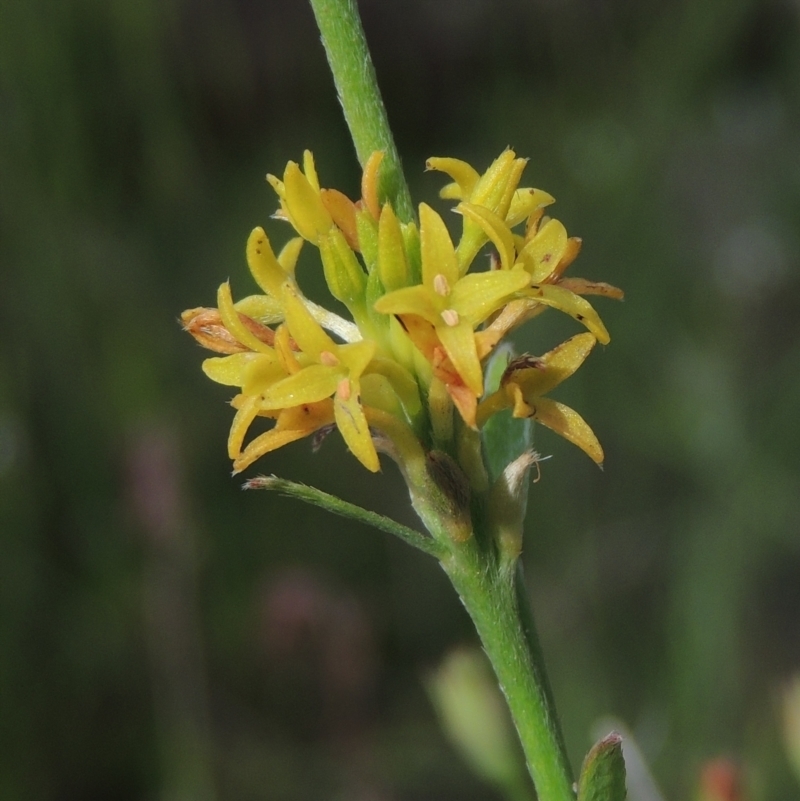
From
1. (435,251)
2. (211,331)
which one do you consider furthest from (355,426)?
(211,331)

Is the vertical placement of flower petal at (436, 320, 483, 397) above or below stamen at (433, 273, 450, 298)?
below

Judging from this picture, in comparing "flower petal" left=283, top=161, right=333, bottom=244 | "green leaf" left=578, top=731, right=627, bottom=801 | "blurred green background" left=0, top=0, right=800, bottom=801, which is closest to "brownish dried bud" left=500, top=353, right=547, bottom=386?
"flower petal" left=283, top=161, right=333, bottom=244

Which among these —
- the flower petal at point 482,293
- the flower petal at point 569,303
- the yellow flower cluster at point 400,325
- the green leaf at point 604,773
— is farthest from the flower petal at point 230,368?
the green leaf at point 604,773

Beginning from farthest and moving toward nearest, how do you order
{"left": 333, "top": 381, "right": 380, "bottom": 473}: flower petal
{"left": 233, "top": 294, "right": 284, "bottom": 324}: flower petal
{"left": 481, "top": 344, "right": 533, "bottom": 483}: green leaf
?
{"left": 233, "top": 294, "right": 284, "bottom": 324}: flower petal → {"left": 481, "top": 344, "right": 533, "bottom": 483}: green leaf → {"left": 333, "top": 381, "right": 380, "bottom": 473}: flower petal

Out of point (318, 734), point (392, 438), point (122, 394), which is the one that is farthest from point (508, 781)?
point (122, 394)

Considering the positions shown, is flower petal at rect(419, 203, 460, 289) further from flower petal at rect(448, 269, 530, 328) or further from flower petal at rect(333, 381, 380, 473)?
flower petal at rect(333, 381, 380, 473)

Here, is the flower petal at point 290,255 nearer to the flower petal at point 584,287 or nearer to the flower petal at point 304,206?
the flower petal at point 304,206

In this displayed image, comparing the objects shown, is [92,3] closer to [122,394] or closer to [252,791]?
[122,394]

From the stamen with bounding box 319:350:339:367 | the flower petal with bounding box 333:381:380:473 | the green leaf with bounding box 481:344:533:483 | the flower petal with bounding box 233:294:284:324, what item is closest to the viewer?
the flower petal with bounding box 333:381:380:473
